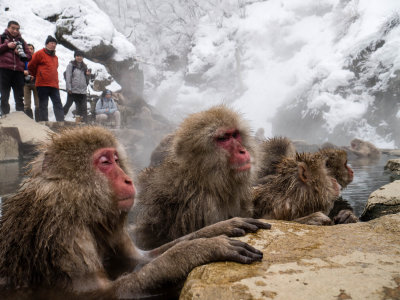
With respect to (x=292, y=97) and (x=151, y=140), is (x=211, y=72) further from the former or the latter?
(x=151, y=140)

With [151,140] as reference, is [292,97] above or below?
above

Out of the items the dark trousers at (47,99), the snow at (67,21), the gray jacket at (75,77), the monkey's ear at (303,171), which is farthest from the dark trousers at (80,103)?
the monkey's ear at (303,171)

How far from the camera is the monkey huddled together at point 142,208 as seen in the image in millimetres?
1317

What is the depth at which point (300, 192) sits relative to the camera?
2.24m

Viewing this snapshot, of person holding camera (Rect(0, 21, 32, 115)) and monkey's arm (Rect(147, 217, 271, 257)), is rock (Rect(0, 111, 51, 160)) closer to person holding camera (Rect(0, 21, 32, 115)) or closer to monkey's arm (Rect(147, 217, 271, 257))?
person holding camera (Rect(0, 21, 32, 115))

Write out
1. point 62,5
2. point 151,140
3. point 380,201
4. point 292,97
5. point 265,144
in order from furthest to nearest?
point 292,97
point 62,5
point 151,140
point 265,144
point 380,201

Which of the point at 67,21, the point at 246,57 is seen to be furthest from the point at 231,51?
Answer: the point at 67,21

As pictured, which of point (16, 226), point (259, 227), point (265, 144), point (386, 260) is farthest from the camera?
point (265, 144)

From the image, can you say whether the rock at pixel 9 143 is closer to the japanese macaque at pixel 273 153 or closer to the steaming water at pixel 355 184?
the steaming water at pixel 355 184

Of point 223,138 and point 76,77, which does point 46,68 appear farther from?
point 223,138

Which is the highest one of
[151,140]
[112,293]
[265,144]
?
[151,140]

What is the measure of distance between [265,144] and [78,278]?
252 centimetres

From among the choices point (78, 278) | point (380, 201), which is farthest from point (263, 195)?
point (78, 278)

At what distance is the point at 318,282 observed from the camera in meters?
0.97
